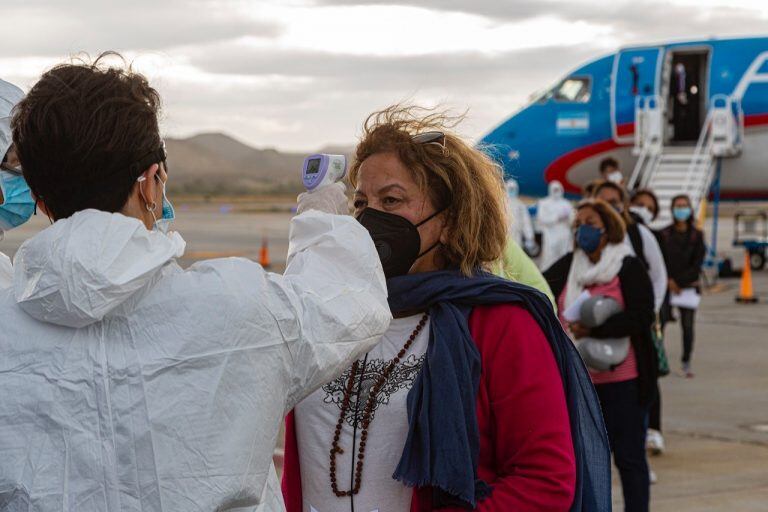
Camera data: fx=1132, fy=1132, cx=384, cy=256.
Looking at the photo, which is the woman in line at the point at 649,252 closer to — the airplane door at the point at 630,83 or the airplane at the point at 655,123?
the airplane at the point at 655,123

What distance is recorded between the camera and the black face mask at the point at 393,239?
2.57 meters

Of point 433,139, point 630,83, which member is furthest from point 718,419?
point 630,83

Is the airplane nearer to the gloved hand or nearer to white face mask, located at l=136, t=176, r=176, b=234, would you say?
the gloved hand

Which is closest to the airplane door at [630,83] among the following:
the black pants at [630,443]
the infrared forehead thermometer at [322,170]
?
the black pants at [630,443]

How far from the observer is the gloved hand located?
2.14 meters

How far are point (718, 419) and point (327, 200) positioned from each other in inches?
268

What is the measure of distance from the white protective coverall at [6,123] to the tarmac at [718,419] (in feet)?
15.1

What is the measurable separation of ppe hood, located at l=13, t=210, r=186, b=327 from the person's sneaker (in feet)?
19.3

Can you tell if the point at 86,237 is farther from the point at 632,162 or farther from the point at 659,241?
the point at 632,162

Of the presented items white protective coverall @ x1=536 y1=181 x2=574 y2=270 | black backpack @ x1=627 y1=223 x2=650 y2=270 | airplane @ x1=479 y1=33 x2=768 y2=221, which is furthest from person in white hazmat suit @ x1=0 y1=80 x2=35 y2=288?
airplane @ x1=479 y1=33 x2=768 y2=221

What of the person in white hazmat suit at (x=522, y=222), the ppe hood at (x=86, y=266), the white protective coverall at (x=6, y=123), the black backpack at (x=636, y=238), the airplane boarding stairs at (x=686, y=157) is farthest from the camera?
the person in white hazmat suit at (x=522, y=222)

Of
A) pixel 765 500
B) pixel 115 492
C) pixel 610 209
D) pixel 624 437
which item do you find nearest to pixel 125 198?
pixel 115 492

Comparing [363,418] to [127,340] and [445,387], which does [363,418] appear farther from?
[127,340]

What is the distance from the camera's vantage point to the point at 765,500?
6211mm
